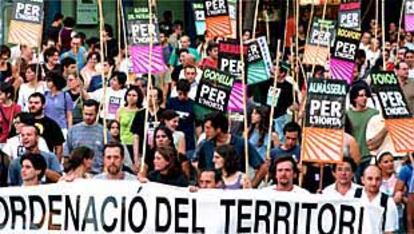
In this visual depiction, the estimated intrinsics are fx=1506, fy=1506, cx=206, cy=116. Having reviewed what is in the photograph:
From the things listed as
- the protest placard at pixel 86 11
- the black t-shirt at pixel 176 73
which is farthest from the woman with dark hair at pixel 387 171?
the protest placard at pixel 86 11

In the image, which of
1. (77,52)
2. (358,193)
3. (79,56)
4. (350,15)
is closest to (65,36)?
(77,52)

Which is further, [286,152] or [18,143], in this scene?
[18,143]

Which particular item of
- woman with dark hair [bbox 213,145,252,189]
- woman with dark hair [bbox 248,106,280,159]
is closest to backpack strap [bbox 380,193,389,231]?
woman with dark hair [bbox 213,145,252,189]

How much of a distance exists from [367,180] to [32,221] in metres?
2.65

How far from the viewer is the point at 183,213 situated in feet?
36.4

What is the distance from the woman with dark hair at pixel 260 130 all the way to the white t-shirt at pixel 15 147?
2066mm

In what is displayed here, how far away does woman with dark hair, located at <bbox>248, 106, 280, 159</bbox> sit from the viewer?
48.3 ft

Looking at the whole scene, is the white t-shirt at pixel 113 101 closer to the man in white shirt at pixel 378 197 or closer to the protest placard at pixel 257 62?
the protest placard at pixel 257 62

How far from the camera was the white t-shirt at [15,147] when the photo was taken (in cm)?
1380

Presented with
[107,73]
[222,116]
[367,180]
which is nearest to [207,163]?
[222,116]

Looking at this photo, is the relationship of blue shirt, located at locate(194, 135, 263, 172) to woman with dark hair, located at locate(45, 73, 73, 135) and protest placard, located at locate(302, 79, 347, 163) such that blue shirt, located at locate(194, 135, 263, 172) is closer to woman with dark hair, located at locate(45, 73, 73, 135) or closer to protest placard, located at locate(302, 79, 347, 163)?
protest placard, located at locate(302, 79, 347, 163)

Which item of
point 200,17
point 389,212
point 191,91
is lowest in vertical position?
point 389,212

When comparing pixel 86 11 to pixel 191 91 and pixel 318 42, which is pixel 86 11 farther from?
pixel 191 91

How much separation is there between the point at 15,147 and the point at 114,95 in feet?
9.70
